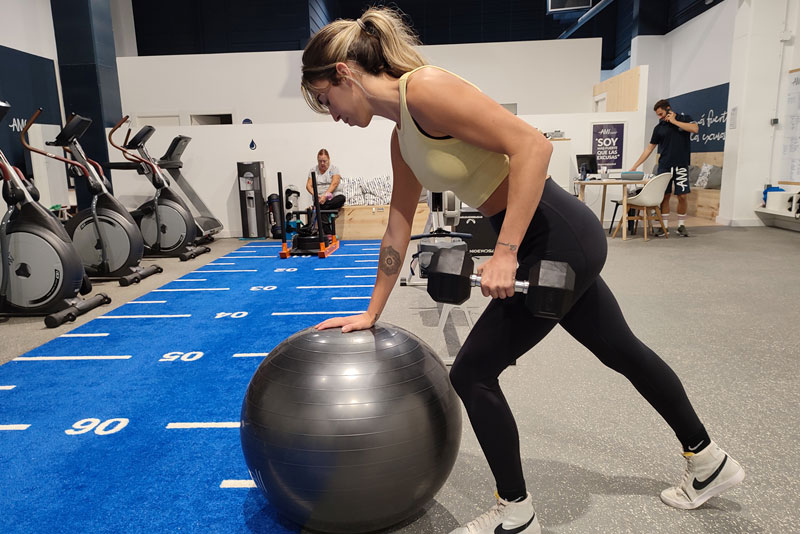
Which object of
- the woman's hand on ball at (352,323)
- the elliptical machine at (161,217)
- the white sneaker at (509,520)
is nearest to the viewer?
the white sneaker at (509,520)

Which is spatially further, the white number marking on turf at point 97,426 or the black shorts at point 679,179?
the black shorts at point 679,179

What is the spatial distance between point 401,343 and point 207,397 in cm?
142

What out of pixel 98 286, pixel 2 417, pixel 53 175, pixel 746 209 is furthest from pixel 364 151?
pixel 2 417

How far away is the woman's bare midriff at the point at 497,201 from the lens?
1.29 meters

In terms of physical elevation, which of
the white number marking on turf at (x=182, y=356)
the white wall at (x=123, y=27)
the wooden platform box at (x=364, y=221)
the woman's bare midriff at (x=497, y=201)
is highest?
the white wall at (x=123, y=27)

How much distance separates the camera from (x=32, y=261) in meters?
3.96

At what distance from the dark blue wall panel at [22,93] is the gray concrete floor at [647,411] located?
4845 millimetres

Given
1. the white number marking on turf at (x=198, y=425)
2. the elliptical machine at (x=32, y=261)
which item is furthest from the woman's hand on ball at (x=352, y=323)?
the elliptical machine at (x=32, y=261)

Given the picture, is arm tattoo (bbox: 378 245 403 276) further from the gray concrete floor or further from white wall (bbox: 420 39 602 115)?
white wall (bbox: 420 39 602 115)

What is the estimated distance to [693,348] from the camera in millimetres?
3039

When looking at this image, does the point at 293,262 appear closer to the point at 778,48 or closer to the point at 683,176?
the point at 683,176

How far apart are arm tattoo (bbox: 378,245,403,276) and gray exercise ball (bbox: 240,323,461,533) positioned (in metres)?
0.21

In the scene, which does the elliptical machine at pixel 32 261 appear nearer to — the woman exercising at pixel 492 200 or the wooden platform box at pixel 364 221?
the woman exercising at pixel 492 200

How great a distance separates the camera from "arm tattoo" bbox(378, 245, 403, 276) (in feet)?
5.22
